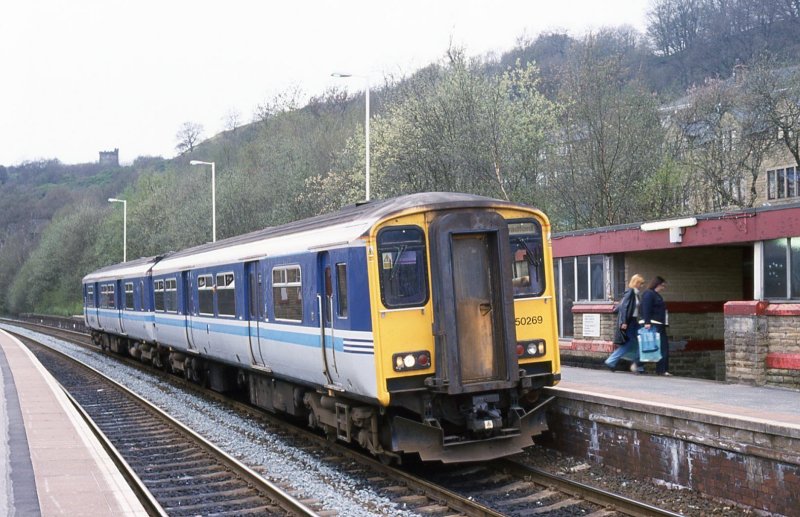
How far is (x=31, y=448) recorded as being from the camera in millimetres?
10977

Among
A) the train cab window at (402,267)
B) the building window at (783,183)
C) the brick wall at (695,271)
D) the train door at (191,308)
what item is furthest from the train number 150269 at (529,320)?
the building window at (783,183)

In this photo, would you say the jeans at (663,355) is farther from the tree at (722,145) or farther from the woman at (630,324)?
the tree at (722,145)

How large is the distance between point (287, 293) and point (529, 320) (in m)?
3.67

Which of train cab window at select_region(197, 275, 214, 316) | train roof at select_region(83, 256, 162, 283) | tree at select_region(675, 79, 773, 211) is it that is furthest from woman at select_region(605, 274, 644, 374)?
tree at select_region(675, 79, 773, 211)

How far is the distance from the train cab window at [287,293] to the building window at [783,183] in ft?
112

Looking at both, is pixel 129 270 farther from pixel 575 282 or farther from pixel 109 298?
pixel 575 282

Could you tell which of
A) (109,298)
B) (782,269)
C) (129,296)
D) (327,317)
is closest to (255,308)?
(327,317)

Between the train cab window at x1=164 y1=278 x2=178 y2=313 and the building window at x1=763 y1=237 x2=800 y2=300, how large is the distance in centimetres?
1232

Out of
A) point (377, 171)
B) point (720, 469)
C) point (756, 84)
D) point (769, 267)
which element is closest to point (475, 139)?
point (377, 171)

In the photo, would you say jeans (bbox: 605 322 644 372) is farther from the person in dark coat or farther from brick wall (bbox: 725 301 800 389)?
brick wall (bbox: 725 301 800 389)

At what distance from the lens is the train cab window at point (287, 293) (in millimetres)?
11836

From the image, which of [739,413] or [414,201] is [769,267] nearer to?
[739,413]

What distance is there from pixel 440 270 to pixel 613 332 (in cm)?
786

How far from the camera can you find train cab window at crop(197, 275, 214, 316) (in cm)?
1677
